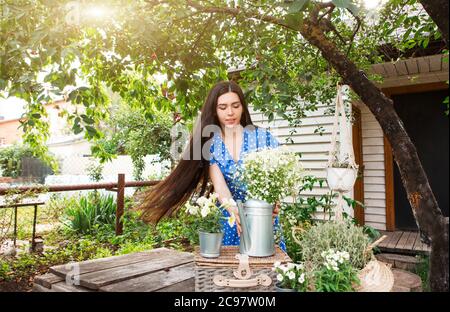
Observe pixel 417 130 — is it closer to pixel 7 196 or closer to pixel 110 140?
pixel 7 196

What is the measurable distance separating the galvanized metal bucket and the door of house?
4.40 metres

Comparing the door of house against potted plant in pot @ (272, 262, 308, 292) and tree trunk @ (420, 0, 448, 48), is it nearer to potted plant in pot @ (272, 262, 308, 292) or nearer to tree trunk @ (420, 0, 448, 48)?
tree trunk @ (420, 0, 448, 48)

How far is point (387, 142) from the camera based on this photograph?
547 centimetres

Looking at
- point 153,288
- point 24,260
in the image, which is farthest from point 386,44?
point 24,260

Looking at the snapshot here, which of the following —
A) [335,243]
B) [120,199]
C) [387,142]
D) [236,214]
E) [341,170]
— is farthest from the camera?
[387,142]

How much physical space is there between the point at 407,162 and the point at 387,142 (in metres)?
4.21

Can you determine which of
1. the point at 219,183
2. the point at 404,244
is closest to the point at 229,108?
the point at 219,183

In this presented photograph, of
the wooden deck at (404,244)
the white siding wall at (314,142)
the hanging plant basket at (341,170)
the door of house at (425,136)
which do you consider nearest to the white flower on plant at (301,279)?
the hanging plant basket at (341,170)

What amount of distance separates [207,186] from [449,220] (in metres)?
1.57

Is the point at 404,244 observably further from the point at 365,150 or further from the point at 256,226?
the point at 256,226

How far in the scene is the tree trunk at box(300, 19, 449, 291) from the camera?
3.91 feet

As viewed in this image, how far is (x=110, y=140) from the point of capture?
1175cm

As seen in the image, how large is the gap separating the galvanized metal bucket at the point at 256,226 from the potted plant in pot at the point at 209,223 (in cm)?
7

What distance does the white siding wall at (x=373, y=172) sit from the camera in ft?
18.2
